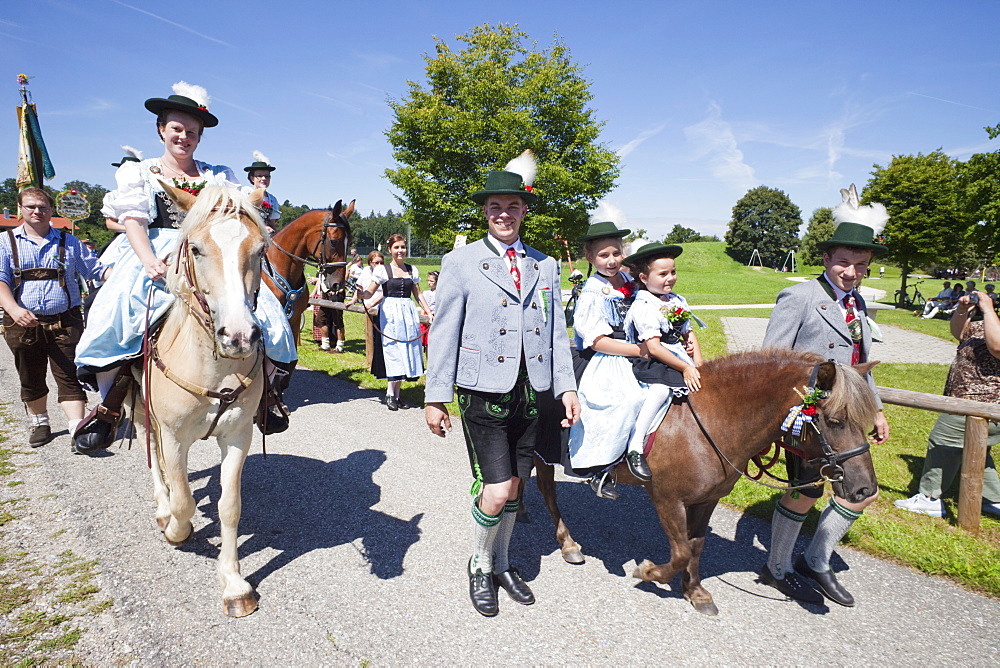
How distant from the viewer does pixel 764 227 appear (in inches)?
2810

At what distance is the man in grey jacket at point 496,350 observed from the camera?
313 cm

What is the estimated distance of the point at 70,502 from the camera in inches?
181

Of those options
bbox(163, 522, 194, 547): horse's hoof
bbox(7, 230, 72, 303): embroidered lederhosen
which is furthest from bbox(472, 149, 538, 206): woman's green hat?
bbox(7, 230, 72, 303): embroidered lederhosen

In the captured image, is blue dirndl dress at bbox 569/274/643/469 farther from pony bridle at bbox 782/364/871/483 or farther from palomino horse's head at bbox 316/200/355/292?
palomino horse's head at bbox 316/200/355/292

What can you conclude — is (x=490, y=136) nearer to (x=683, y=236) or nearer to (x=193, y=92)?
(x=193, y=92)

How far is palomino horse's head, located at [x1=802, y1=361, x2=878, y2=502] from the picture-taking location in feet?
9.22

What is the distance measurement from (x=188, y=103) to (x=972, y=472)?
6804 mm

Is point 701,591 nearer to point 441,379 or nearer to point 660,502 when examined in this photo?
point 660,502

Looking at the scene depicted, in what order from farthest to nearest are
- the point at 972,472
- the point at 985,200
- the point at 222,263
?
the point at 985,200, the point at 972,472, the point at 222,263

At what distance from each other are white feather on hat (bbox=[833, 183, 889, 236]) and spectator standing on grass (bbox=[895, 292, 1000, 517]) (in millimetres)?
1551

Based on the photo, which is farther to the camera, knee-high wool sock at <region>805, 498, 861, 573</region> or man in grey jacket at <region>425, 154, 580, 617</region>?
knee-high wool sock at <region>805, 498, 861, 573</region>

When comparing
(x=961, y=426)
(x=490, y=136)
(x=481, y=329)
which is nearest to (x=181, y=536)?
(x=481, y=329)

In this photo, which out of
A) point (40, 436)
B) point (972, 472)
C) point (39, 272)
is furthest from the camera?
point (40, 436)

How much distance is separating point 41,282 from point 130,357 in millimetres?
3398
